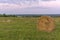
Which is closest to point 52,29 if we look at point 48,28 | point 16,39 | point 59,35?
point 48,28

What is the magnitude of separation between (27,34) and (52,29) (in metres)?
1.34

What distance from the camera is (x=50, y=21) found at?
6859 mm

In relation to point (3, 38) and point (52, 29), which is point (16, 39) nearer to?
point (3, 38)

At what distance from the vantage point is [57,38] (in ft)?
17.4

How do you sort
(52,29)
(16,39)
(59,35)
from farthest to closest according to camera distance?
1. (52,29)
2. (59,35)
3. (16,39)

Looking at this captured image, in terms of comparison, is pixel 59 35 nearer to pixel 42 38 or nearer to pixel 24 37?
pixel 42 38

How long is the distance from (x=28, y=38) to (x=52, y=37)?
0.65 meters

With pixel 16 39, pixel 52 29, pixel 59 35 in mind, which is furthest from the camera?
pixel 52 29

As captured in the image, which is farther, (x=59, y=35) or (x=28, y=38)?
(x=59, y=35)

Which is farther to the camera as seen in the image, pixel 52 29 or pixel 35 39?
pixel 52 29

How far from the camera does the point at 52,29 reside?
678 centimetres

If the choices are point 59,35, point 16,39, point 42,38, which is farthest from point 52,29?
point 16,39

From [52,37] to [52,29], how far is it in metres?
1.41

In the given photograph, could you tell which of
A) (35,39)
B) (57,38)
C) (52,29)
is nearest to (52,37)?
(57,38)
